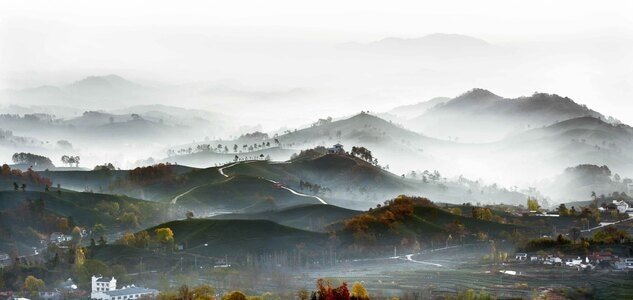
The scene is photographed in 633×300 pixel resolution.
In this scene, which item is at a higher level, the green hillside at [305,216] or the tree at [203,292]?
the green hillside at [305,216]

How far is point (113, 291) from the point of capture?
270 feet

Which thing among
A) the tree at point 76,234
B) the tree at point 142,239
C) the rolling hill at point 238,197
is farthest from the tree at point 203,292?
the rolling hill at point 238,197

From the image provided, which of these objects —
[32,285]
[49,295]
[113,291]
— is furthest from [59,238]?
[113,291]

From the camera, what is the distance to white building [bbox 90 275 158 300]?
8112 cm

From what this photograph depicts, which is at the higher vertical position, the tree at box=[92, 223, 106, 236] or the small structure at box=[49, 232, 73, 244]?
the tree at box=[92, 223, 106, 236]

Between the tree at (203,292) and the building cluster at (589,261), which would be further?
the building cluster at (589,261)

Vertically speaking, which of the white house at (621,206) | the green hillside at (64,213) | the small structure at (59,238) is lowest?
the small structure at (59,238)

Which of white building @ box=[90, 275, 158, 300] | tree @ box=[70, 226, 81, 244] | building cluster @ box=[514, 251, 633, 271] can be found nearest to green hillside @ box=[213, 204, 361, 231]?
tree @ box=[70, 226, 81, 244]

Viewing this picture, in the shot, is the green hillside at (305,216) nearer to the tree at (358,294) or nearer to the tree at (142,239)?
the tree at (142,239)

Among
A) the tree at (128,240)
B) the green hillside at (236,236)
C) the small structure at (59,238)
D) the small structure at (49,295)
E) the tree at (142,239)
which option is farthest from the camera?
the small structure at (59,238)

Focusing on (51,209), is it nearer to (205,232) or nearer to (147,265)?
(205,232)

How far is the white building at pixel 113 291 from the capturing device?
8112cm

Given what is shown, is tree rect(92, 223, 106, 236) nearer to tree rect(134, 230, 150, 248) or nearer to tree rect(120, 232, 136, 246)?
tree rect(134, 230, 150, 248)

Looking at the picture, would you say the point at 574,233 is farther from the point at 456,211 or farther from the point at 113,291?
the point at 113,291
